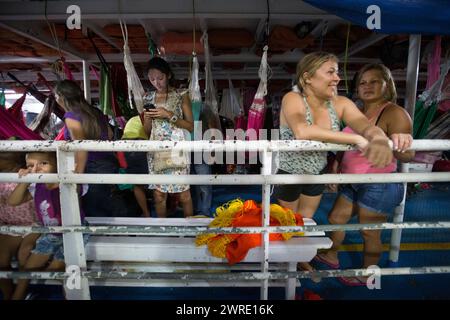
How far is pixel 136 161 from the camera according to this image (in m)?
3.10

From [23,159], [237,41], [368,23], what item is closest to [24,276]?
[23,159]

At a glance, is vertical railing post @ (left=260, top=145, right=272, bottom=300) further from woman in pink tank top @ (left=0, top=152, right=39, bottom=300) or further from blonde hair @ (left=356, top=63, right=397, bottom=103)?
Answer: woman in pink tank top @ (left=0, top=152, right=39, bottom=300)

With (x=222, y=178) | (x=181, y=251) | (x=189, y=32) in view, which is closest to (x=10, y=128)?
(x=189, y=32)

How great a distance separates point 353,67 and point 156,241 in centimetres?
512

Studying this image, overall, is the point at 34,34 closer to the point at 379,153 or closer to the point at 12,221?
the point at 12,221

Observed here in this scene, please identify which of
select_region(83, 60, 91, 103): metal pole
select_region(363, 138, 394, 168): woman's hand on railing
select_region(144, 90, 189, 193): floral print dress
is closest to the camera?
select_region(363, 138, 394, 168): woman's hand on railing

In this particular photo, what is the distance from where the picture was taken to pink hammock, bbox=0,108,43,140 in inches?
95.8

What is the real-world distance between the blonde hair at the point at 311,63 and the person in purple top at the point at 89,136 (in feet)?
5.14

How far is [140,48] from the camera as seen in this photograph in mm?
3898

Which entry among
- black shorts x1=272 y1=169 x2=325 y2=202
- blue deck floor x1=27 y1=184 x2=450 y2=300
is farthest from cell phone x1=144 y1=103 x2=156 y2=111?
blue deck floor x1=27 y1=184 x2=450 y2=300

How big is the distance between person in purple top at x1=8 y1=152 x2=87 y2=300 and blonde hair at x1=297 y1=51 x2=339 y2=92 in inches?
Result: 63.1

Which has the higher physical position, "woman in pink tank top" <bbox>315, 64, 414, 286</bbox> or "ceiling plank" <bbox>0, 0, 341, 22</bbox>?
"ceiling plank" <bbox>0, 0, 341, 22</bbox>

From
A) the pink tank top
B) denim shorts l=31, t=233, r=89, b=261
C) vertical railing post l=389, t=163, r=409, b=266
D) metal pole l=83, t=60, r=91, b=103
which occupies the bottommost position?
vertical railing post l=389, t=163, r=409, b=266

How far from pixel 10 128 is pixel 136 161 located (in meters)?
1.25
